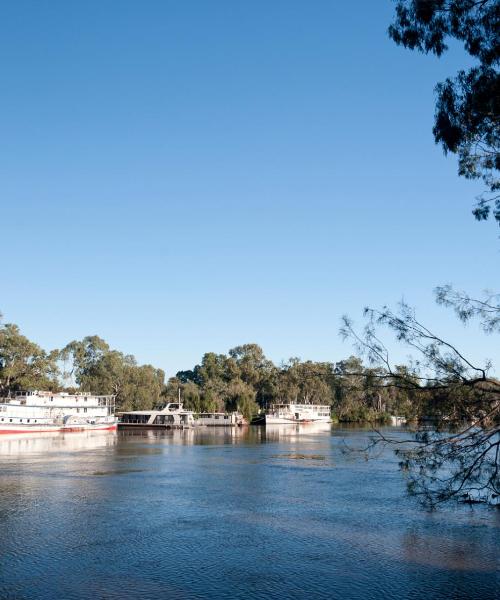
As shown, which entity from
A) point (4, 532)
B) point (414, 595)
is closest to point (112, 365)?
point (4, 532)

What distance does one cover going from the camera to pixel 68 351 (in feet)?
531

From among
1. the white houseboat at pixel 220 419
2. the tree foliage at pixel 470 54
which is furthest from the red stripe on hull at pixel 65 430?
the tree foliage at pixel 470 54

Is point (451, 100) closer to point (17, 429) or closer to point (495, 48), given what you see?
point (495, 48)

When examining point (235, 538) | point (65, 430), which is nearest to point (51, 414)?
point (65, 430)

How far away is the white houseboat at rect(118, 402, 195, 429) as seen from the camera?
12100 cm

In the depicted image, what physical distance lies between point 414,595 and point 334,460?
1578 inches

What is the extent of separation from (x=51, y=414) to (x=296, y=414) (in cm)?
6747

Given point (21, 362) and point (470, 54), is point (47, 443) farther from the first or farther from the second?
point (470, 54)

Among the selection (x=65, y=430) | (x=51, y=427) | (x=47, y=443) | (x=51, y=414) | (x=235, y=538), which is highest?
(x=51, y=414)

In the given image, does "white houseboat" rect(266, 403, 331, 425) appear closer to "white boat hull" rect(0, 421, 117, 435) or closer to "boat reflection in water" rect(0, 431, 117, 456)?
"white boat hull" rect(0, 421, 117, 435)

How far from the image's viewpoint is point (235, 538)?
84.2 feet

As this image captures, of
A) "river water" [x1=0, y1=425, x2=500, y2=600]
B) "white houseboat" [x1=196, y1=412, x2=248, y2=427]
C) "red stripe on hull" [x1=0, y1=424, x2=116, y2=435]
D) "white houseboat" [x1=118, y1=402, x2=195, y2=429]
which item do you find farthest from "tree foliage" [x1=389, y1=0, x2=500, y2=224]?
"white houseboat" [x1=196, y1=412, x2=248, y2=427]

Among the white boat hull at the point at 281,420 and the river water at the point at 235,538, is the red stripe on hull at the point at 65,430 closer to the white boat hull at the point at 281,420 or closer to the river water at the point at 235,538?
the white boat hull at the point at 281,420

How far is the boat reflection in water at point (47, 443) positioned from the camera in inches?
2670
